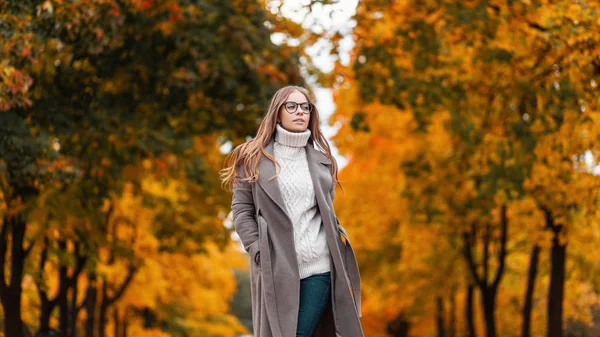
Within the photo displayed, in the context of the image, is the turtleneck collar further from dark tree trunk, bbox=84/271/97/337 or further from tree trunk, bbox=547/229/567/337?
dark tree trunk, bbox=84/271/97/337

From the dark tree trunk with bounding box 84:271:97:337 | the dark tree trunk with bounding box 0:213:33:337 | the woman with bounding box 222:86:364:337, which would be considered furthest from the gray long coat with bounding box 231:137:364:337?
the dark tree trunk with bounding box 84:271:97:337

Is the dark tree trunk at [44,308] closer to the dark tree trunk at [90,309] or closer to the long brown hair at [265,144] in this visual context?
the dark tree trunk at [90,309]

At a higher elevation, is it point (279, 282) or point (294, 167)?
point (294, 167)

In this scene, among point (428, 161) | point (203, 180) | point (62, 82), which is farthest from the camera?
point (428, 161)

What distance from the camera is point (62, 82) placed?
524 inches

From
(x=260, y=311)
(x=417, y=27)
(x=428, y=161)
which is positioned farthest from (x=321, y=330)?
(x=428, y=161)

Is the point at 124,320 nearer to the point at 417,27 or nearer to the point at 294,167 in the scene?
the point at 417,27

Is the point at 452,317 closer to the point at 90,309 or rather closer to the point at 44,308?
the point at 90,309

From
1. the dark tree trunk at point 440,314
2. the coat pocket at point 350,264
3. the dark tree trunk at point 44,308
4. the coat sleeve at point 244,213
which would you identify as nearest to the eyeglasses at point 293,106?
the coat sleeve at point 244,213

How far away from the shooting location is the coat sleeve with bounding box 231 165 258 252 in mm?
5613

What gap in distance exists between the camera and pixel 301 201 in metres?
5.64

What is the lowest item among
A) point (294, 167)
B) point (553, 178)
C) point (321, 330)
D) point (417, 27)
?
point (321, 330)

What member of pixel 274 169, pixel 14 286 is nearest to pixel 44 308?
pixel 14 286

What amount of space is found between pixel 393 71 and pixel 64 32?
5.45 m
